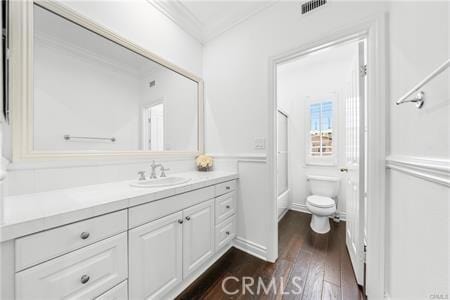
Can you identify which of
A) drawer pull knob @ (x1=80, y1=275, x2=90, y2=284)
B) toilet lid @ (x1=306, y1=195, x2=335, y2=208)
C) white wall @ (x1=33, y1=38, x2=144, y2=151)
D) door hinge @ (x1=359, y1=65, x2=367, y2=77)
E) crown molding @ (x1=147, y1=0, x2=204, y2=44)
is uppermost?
crown molding @ (x1=147, y1=0, x2=204, y2=44)

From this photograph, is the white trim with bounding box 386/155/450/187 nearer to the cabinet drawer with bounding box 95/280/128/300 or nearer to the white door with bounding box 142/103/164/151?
the cabinet drawer with bounding box 95/280/128/300

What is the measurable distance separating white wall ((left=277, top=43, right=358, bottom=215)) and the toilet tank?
0.56 feet

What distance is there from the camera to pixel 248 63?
6.00 feet

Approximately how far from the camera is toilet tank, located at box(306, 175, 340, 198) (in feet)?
8.31

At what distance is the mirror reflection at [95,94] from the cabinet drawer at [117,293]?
3.01 feet

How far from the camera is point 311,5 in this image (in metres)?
1.45

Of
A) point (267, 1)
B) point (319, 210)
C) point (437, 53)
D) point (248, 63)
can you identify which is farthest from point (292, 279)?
point (267, 1)

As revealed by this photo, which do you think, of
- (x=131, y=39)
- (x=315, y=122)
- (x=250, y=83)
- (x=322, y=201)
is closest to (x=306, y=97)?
(x=315, y=122)

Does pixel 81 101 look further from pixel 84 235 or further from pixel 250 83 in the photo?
pixel 250 83

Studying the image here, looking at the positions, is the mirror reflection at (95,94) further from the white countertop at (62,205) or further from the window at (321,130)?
the window at (321,130)

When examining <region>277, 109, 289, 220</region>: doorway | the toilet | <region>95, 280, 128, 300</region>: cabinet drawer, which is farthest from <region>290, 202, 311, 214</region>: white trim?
<region>95, 280, 128, 300</region>: cabinet drawer

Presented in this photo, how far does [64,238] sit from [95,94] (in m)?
1.06

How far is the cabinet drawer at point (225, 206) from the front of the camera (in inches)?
63.2

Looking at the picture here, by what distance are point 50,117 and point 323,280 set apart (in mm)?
2360
